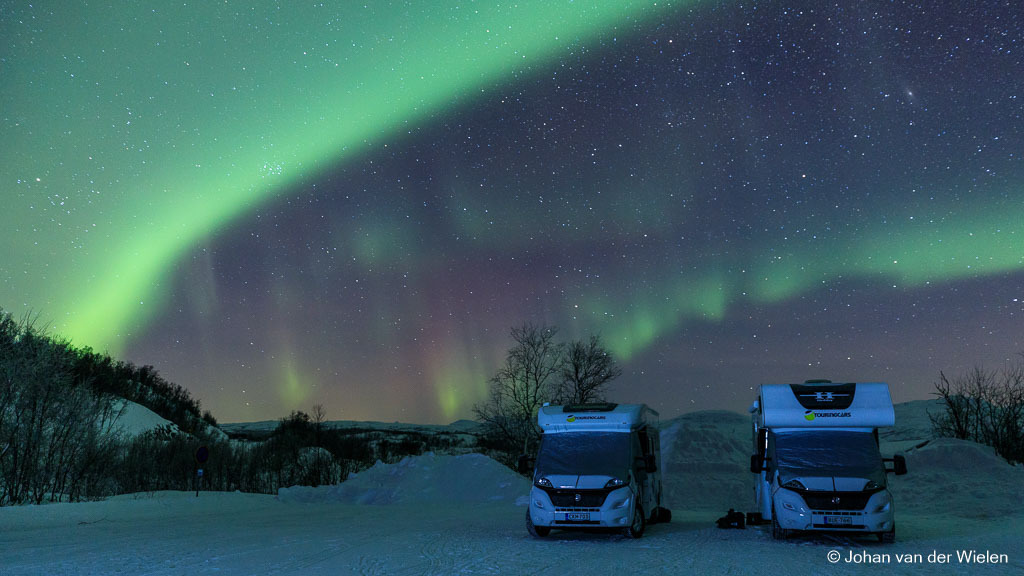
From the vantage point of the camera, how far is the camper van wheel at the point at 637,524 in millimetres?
15492

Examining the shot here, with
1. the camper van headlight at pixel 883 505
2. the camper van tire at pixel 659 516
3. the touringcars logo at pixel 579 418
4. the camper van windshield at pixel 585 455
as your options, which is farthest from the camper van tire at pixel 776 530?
the touringcars logo at pixel 579 418

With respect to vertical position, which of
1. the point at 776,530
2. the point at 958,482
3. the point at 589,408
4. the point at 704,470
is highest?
the point at 589,408

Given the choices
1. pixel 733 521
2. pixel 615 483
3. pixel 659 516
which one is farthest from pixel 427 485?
pixel 615 483

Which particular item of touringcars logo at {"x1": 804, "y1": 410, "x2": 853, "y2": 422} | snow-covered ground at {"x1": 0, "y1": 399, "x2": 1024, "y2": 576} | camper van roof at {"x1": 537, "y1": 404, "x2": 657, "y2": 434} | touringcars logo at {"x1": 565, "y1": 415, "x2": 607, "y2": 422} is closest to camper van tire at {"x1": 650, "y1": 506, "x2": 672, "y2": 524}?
snow-covered ground at {"x1": 0, "y1": 399, "x2": 1024, "y2": 576}

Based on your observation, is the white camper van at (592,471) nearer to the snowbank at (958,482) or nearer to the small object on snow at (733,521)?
the small object on snow at (733,521)

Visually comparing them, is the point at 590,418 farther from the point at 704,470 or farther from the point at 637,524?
the point at 704,470

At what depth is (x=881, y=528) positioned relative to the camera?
14.2m

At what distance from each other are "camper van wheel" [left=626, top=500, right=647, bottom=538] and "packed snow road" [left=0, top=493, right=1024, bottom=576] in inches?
8.4

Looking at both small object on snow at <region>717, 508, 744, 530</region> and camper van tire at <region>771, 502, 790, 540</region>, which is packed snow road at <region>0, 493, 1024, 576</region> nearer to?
camper van tire at <region>771, 502, 790, 540</region>

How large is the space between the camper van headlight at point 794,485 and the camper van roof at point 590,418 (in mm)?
3643

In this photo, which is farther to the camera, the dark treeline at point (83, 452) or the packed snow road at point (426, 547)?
the dark treeline at point (83, 452)

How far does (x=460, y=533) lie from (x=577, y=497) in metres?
3.87

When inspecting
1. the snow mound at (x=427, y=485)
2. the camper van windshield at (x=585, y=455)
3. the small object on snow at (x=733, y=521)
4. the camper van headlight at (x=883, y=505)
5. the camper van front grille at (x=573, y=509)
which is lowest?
the snow mound at (x=427, y=485)

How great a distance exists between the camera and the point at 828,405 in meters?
15.7
